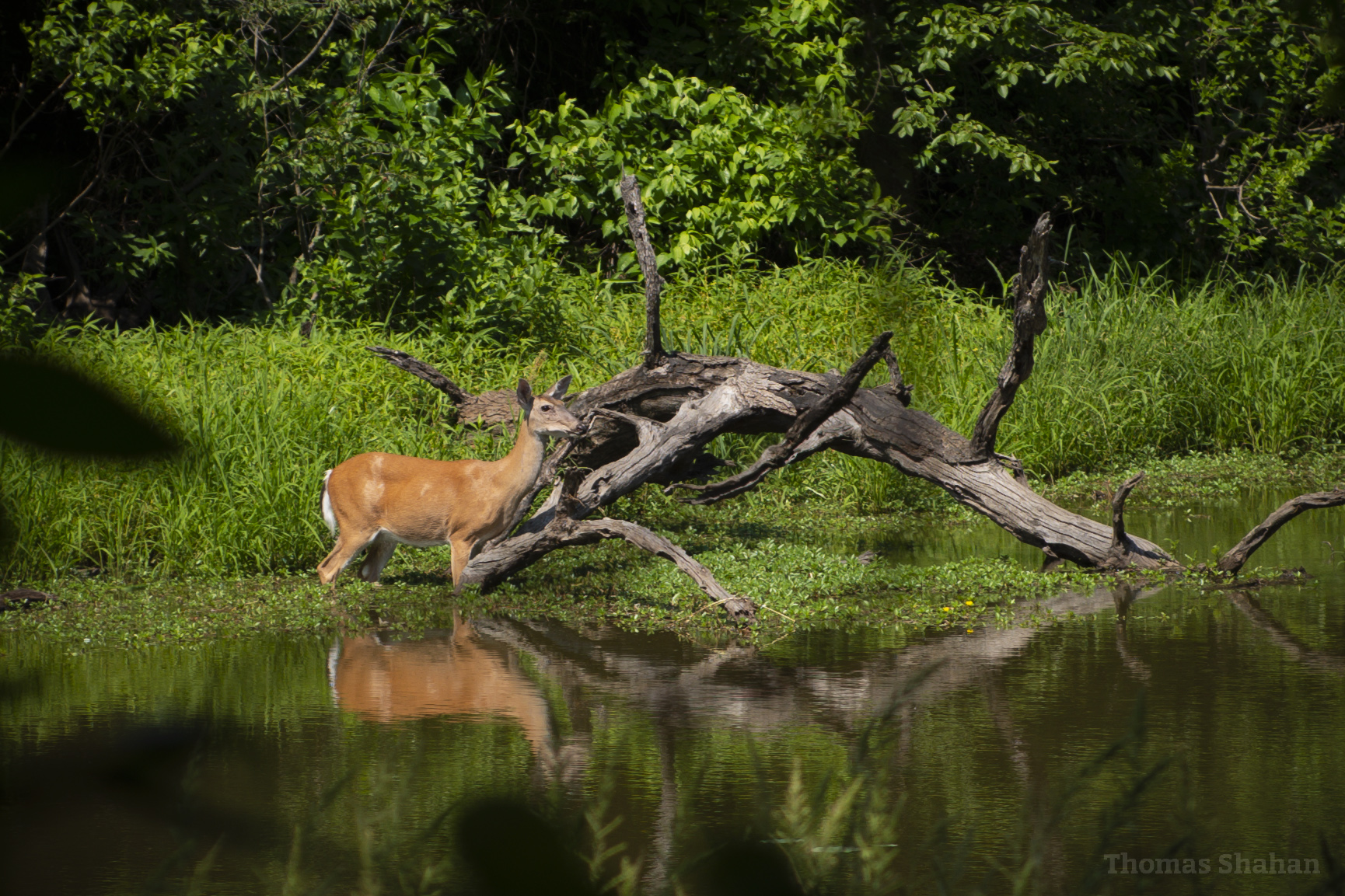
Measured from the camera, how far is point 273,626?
6.95m

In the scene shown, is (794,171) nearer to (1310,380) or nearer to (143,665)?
(1310,380)

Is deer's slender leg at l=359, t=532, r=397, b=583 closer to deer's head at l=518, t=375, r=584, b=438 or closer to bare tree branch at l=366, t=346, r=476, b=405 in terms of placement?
deer's head at l=518, t=375, r=584, b=438

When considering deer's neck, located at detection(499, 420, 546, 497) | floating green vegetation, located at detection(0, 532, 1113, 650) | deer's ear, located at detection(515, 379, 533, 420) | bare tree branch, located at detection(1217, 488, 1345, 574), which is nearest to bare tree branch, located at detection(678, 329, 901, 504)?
floating green vegetation, located at detection(0, 532, 1113, 650)

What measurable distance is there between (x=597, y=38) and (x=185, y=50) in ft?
24.3

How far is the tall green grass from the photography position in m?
8.12

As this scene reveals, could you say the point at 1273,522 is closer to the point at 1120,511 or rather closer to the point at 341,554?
the point at 1120,511

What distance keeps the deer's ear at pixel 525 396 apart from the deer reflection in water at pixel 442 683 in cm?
139

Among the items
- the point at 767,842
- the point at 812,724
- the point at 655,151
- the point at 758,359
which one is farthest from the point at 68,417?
the point at 655,151

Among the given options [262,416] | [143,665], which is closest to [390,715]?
[143,665]

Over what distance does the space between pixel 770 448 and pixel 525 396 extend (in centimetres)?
138

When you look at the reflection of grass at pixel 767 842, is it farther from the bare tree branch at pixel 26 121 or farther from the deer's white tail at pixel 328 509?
the deer's white tail at pixel 328 509

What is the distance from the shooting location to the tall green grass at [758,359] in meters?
8.12

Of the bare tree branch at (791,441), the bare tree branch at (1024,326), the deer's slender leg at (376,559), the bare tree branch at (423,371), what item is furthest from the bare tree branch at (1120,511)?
the bare tree branch at (423,371)

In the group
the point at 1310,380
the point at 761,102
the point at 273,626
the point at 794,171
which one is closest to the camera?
the point at 273,626
